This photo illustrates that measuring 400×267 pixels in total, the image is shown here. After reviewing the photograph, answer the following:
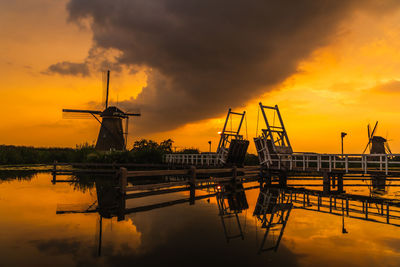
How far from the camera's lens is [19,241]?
800cm

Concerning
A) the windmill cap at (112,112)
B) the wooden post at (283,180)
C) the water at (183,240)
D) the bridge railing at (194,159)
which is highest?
the windmill cap at (112,112)

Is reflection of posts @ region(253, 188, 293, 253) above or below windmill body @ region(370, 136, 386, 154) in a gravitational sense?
below

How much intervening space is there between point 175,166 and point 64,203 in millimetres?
21313

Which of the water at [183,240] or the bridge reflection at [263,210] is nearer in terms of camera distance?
the water at [183,240]

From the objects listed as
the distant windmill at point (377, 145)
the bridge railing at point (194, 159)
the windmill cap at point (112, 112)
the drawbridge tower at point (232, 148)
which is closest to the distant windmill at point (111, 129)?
the windmill cap at point (112, 112)

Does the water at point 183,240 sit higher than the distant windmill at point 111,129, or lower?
lower

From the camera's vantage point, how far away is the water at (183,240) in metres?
6.55

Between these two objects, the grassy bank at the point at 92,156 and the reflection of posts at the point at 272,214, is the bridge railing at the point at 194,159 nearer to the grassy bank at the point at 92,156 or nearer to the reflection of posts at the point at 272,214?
the grassy bank at the point at 92,156

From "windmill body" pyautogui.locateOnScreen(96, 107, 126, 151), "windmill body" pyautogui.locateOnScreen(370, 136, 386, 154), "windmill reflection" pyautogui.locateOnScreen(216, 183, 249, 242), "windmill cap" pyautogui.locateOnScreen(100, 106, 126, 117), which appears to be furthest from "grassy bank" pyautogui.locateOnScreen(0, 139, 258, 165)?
"windmill body" pyautogui.locateOnScreen(370, 136, 386, 154)

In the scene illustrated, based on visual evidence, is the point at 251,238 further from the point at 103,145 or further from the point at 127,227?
the point at 103,145

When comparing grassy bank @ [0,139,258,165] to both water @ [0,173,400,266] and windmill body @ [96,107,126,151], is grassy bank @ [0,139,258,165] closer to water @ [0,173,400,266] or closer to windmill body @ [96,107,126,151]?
windmill body @ [96,107,126,151]

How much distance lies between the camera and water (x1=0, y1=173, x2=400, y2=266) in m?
6.55

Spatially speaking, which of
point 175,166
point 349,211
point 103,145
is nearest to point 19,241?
point 349,211

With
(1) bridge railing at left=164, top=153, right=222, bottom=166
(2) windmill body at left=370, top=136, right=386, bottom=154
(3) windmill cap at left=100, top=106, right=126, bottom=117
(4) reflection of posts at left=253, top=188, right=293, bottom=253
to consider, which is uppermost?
(3) windmill cap at left=100, top=106, right=126, bottom=117
